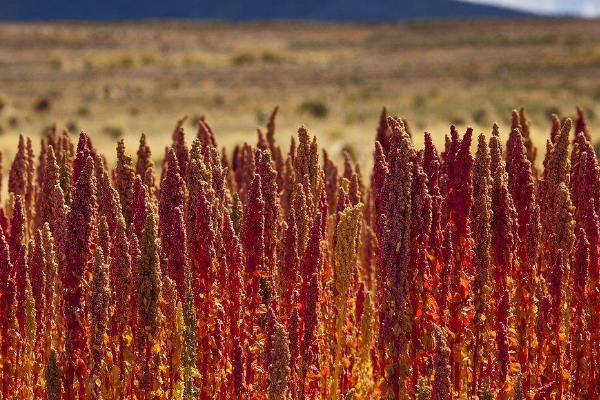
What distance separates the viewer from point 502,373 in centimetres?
344

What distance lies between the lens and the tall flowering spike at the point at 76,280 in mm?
3254

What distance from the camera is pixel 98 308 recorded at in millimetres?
3117

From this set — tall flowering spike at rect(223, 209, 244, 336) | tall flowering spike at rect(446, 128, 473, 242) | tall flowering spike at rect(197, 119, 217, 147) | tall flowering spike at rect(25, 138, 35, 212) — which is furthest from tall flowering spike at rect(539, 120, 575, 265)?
tall flowering spike at rect(25, 138, 35, 212)

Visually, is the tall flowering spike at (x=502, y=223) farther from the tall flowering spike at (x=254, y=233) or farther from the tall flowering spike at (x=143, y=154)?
the tall flowering spike at (x=143, y=154)

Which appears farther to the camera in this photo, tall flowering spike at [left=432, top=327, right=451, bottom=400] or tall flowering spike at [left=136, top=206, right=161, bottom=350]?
tall flowering spike at [left=136, top=206, right=161, bottom=350]

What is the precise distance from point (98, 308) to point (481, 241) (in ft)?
4.83

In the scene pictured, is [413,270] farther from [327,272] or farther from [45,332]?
[45,332]

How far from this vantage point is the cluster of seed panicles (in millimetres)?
3219

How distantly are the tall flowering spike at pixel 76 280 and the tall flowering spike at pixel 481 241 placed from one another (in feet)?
4.97

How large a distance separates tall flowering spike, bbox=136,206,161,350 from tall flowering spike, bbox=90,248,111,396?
0.45ft

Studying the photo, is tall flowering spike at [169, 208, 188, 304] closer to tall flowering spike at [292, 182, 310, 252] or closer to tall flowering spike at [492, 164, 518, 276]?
tall flowering spike at [292, 182, 310, 252]

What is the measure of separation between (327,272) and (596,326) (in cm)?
121

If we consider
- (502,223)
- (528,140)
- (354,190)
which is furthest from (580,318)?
(528,140)

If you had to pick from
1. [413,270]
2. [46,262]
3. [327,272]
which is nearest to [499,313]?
[413,270]
